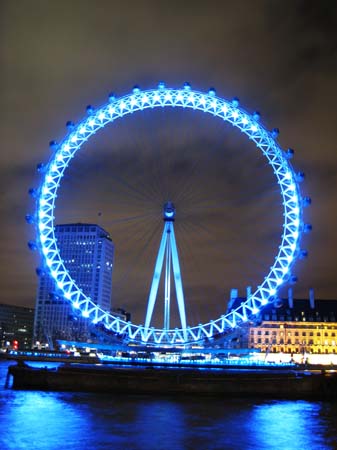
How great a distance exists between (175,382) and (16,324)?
155 meters

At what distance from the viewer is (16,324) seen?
178 meters

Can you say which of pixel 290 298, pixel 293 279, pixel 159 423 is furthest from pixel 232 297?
pixel 159 423

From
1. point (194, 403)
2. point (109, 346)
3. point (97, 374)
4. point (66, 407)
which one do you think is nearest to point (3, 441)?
point (66, 407)

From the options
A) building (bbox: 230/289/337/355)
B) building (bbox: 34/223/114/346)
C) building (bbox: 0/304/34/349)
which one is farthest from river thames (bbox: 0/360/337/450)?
building (bbox: 0/304/34/349)

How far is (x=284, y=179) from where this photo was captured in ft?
139

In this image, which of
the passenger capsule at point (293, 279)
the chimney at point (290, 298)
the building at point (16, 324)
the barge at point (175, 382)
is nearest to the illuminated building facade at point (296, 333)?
the chimney at point (290, 298)

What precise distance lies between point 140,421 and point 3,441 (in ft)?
20.9

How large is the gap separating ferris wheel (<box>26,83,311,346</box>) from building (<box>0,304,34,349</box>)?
132790 mm

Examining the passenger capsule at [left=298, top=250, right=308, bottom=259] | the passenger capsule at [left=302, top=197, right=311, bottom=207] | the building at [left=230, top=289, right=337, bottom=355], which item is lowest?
the building at [left=230, top=289, right=337, bottom=355]

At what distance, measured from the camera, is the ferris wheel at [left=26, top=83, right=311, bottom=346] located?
42031mm

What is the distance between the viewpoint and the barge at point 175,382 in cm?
3373

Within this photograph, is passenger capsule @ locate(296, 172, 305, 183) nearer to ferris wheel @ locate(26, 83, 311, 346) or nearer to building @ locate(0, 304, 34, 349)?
ferris wheel @ locate(26, 83, 311, 346)

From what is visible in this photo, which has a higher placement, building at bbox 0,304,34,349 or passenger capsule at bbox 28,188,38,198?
passenger capsule at bbox 28,188,38,198

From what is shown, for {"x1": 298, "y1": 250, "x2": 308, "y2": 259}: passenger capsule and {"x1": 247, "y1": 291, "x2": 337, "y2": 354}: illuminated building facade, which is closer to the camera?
{"x1": 298, "y1": 250, "x2": 308, "y2": 259}: passenger capsule
